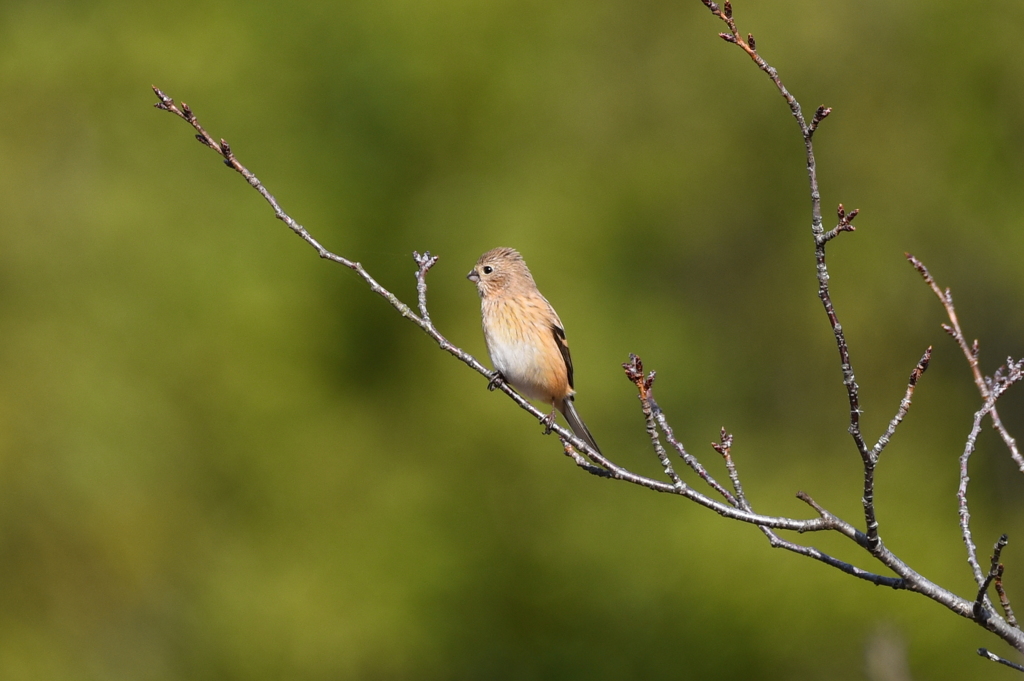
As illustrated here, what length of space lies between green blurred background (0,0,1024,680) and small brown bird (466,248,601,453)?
6877 millimetres

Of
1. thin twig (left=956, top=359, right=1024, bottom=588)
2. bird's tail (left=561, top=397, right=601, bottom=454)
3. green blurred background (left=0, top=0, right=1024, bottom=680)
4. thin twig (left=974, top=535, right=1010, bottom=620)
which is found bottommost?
thin twig (left=974, top=535, right=1010, bottom=620)

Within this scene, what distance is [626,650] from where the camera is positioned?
13.9 m

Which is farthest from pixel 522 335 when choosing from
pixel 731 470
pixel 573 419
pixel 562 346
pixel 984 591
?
pixel 984 591

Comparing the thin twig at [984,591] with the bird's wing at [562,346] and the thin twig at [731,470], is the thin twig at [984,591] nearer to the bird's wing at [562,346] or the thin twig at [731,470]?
the thin twig at [731,470]

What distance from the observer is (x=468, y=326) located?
13562mm

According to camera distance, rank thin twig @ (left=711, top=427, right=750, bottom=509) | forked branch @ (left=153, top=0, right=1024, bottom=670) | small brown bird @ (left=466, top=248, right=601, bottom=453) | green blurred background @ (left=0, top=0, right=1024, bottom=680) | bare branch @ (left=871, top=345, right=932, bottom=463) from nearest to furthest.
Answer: forked branch @ (left=153, top=0, right=1024, bottom=670)
bare branch @ (left=871, top=345, right=932, bottom=463)
thin twig @ (left=711, top=427, right=750, bottom=509)
small brown bird @ (left=466, top=248, right=601, bottom=453)
green blurred background @ (left=0, top=0, right=1024, bottom=680)

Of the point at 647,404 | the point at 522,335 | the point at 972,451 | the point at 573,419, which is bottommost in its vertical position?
the point at 972,451

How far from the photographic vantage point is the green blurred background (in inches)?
525

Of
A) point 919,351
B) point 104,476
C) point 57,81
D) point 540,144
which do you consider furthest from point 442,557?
point 57,81

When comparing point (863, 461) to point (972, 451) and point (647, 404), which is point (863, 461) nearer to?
point (972, 451)

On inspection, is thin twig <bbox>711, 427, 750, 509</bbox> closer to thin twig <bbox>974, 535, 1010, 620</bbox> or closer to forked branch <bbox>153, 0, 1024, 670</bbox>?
forked branch <bbox>153, 0, 1024, 670</bbox>

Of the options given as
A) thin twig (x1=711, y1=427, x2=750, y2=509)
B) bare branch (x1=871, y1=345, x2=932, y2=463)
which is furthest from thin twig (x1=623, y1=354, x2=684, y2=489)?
bare branch (x1=871, y1=345, x2=932, y2=463)

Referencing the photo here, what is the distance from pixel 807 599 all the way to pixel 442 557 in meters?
4.56

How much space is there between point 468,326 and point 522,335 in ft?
24.6
